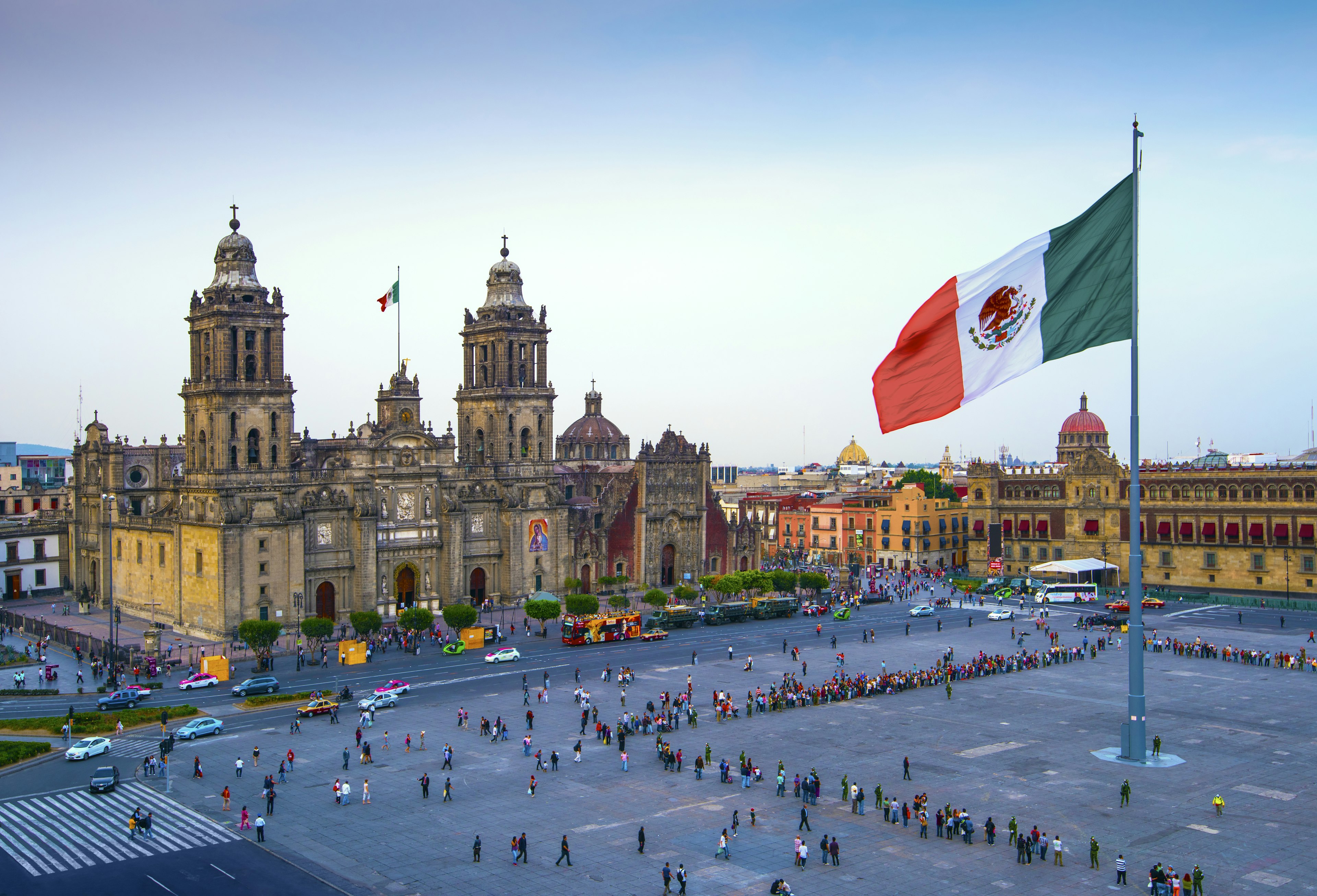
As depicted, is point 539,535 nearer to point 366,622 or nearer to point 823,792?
point 366,622

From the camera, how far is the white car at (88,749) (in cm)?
5184

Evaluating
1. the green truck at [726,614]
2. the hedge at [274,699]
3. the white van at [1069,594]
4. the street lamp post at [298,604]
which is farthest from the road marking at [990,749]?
the white van at [1069,594]

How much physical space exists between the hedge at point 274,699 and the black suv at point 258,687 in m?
0.50

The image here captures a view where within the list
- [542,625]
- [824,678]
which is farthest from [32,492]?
[824,678]

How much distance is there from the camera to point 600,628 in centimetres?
8531

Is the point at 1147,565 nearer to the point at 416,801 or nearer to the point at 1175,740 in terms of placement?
the point at 1175,740

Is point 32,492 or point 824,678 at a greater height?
point 32,492

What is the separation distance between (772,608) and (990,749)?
47.0m

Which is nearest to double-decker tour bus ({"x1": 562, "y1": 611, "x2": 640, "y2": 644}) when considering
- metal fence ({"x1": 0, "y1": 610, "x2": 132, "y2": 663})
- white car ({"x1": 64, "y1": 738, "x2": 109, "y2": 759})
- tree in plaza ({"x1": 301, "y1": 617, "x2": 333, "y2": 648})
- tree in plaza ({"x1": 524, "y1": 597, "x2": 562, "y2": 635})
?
tree in plaza ({"x1": 524, "y1": 597, "x2": 562, "y2": 635})

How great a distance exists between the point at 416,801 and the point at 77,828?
11825 millimetres

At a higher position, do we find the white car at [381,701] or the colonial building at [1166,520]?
the colonial building at [1166,520]

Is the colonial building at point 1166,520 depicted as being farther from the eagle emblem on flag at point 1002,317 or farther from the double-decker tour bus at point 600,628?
the eagle emblem on flag at point 1002,317

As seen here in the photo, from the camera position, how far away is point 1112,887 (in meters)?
36.4

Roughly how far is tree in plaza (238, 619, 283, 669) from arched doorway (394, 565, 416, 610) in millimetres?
20723
